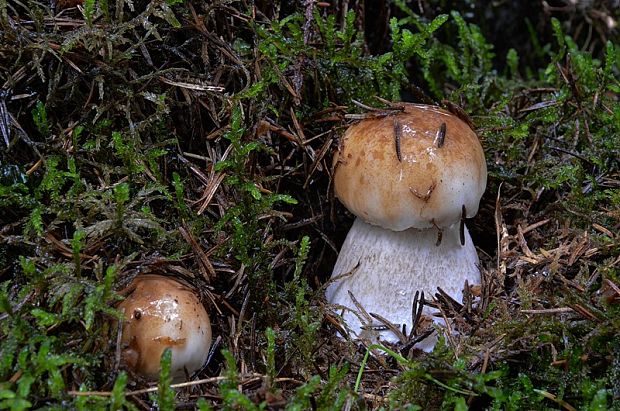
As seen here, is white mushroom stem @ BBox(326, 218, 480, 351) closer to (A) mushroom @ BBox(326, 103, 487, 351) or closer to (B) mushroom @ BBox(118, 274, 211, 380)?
(A) mushroom @ BBox(326, 103, 487, 351)

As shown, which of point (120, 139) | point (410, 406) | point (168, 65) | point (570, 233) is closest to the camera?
point (410, 406)

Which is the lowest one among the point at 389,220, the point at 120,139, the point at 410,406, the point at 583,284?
the point at 410,406

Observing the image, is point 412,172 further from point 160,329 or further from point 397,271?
point 160,329

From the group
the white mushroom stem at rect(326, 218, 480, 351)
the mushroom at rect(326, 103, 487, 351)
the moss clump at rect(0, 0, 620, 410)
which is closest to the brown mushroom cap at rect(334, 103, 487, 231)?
the mushroom at rect(326, 103, 487, 351)

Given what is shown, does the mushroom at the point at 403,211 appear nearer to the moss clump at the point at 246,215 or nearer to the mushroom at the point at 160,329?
the moss clump at the point at 246,215

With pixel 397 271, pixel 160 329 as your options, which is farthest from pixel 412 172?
pixel 160 329

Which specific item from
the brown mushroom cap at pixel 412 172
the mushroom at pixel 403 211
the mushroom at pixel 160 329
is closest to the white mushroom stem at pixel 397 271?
the mushroom at pixel 403 211

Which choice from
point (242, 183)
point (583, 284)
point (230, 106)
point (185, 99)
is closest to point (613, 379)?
point (583, 284)

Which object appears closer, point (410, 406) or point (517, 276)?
point (410, 406)

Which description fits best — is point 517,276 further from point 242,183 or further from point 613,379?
point 242,183
